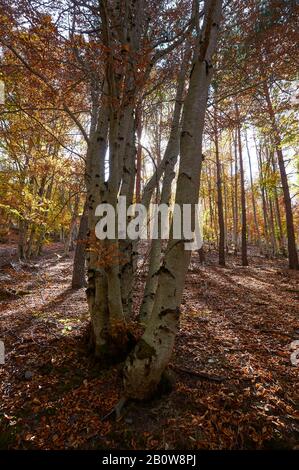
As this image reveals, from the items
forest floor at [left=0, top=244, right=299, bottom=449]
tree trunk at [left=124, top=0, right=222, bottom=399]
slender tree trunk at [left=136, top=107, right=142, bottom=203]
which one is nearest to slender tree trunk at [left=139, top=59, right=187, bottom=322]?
slender tree trunk at [left=136, top=107, right=142, bottom=203]

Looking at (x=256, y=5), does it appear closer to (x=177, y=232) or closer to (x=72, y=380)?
(x=177, y=232)

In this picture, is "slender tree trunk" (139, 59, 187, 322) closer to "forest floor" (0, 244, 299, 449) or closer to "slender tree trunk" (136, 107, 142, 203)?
"slender tree trunk" (136, 107, 142, 203)

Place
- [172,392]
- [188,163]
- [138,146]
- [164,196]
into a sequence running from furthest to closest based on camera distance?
[138,146], [164,196], [172,392], [188,163]

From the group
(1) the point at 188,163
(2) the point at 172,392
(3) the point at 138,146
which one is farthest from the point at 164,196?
(3) the point at 138,146

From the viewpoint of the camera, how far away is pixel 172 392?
2.82 metres

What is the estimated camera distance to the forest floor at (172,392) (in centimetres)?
239

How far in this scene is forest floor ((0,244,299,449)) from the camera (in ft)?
7.86

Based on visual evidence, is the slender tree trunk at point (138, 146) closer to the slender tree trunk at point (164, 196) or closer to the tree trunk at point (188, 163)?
the slender tree trunk at point (164, 196)

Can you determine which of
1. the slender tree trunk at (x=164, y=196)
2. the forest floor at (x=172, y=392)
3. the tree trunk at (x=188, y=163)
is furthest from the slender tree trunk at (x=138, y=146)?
the forest floor at (x=172, y=392)

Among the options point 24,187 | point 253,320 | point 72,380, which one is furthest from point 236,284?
point 24,187

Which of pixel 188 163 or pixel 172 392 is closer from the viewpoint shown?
pixel 188 163

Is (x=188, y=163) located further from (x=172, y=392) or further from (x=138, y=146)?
(x=138, y=146)

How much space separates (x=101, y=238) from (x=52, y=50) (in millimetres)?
2596

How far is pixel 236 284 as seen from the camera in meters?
8.73
